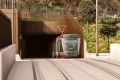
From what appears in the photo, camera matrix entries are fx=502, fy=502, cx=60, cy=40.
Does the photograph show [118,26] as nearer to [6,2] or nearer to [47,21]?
[47,21]

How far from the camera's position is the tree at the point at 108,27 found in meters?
60.0

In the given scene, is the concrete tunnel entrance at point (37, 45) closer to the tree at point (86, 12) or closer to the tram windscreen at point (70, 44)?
the tree at point (86, 12)

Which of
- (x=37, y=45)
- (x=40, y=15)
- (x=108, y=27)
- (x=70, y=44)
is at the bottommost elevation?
(x=37, y=45)

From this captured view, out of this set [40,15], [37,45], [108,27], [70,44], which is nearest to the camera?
[70,44]

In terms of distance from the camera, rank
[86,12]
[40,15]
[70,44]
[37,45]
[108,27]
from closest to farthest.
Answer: [70,44]
[108,27]
[40,15]
[86,12]
[37,45]

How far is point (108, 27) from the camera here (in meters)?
60.5

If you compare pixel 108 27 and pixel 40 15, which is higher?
pixel 40 15

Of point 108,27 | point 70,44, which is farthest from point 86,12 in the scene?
point 70,44

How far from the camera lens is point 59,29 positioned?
58906 mm

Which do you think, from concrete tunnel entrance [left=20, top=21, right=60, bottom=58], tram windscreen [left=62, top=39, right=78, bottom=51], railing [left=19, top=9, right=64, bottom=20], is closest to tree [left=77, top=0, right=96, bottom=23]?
concrete tunnel entrance [left=20, top=21, right=60, bottom=58]

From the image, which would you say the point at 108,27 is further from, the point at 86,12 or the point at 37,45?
the point at 37,45

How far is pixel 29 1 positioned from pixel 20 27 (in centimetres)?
1896

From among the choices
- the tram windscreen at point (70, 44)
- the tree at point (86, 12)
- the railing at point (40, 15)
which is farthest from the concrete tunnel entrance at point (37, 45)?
the tram windscreen at point (70, 44)

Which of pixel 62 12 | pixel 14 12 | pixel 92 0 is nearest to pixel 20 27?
pixel 14 12
